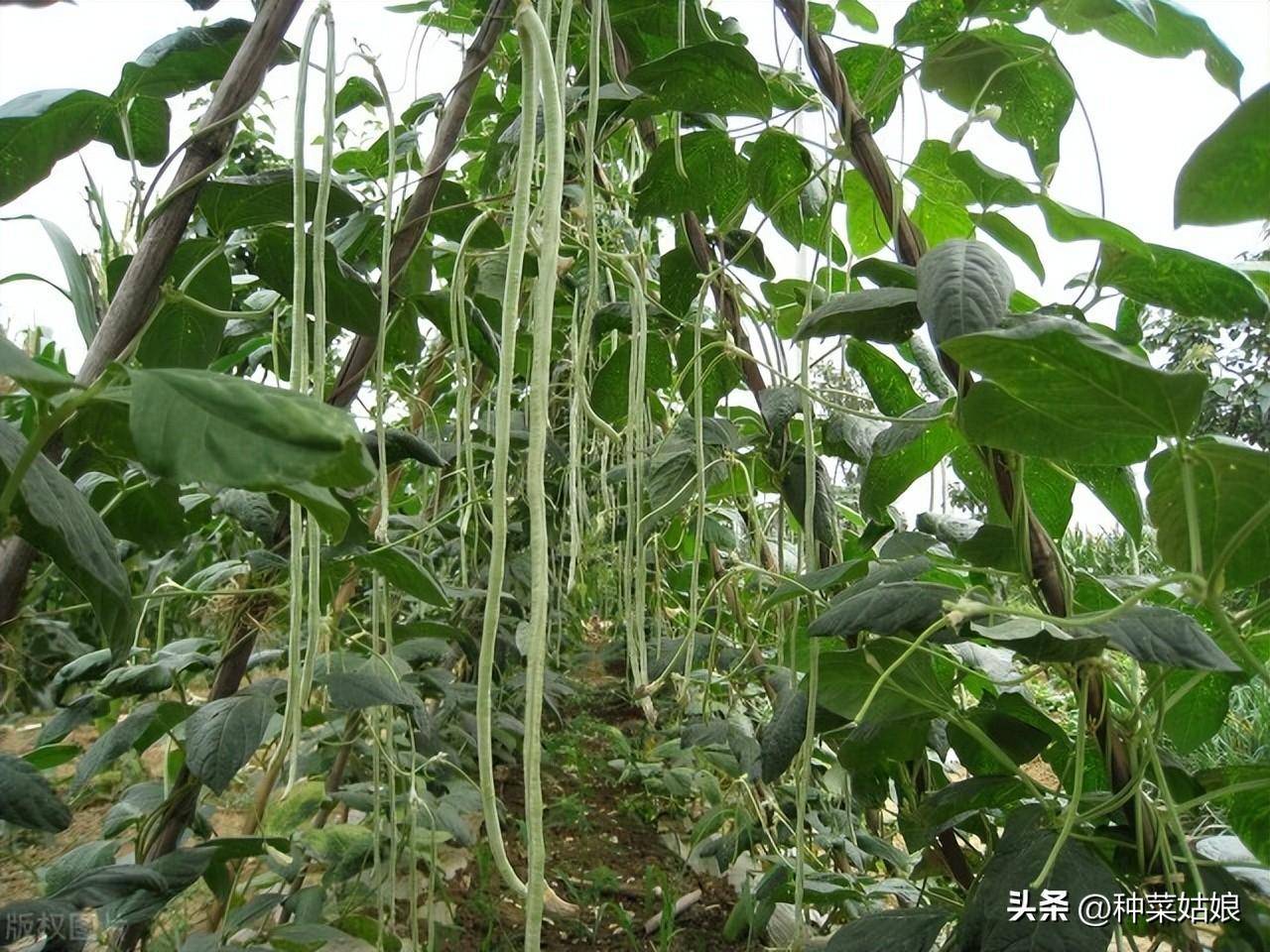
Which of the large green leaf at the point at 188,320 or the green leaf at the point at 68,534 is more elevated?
the large green leaf at the point at 188,320

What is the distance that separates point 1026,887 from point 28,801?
50cm

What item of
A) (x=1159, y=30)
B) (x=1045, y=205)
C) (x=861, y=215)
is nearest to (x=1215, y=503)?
(x=1045, y=205)

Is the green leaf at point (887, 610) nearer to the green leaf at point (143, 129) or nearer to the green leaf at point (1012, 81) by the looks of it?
the green leaf at point (1012, 81)

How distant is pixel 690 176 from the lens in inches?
26.4

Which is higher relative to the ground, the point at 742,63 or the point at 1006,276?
the point at 742,63

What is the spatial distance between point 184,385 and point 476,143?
861mm

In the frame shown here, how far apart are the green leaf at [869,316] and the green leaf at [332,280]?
0.82ft

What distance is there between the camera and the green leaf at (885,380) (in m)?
0.68

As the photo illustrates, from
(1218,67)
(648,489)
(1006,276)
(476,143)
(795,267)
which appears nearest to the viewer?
(1006,276)

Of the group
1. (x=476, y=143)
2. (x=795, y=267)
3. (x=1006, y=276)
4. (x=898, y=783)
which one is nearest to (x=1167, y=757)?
(x=898, y=783)

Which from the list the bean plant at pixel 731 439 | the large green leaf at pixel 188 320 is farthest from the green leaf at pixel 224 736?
the large green leaf at pixel 188 320

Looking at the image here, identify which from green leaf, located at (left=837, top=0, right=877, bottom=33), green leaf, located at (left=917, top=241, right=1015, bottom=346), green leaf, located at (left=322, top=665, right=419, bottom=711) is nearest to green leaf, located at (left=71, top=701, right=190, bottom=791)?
green leaf, located at (left=322, top=665, right=419, bottom=711)

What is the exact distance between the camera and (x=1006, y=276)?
1.35 feet

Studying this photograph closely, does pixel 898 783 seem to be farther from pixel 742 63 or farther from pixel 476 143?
pixel 476 143
